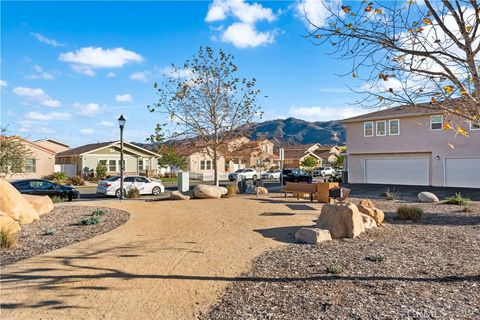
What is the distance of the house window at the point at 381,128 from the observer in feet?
102

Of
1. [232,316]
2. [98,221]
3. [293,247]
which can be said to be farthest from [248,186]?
[232,316]

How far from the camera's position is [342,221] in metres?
9.70

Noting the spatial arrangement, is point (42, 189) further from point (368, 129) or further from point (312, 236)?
point (368, 129)

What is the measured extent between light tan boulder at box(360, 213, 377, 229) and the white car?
17.0 meters

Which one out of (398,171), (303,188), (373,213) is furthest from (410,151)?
(373,213)

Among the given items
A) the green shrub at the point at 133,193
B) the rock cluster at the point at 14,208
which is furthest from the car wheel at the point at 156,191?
the rock cluster at the point at 14,208

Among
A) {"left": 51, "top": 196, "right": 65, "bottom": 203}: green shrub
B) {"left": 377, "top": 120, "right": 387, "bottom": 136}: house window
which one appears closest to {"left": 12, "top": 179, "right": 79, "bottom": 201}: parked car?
{"left": 51, "top": 196, "right": 65, "bottom": 203}: green shrub

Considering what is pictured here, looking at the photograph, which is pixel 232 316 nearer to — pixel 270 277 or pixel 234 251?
pixel 270 277

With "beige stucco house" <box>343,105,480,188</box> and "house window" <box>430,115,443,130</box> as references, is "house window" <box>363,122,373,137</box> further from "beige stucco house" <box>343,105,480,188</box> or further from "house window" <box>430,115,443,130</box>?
"house window" <box>430,115,443,130</box>

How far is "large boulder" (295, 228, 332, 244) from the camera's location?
897cm

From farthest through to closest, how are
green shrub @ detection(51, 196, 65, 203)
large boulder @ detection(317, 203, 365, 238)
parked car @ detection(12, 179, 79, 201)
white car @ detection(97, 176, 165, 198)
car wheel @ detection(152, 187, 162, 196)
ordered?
car wheel @ detection(152, 187, 162, 196)
white car @ detection(97, 176, 165, 198)
parked car @ detection(12, 179, 79, 201)
green shrub @ detection(51, 196, 65, 203)
large boulder @ detection(317, 203, 365, 238)

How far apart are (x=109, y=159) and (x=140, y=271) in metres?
42.0

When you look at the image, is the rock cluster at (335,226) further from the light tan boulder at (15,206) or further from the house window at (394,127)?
the house window at (394,127)

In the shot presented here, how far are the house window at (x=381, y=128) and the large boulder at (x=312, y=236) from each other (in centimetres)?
2394
